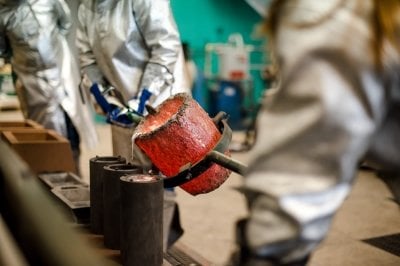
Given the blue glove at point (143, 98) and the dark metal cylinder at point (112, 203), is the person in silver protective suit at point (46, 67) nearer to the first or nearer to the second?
the blue glove at point (143, 98)

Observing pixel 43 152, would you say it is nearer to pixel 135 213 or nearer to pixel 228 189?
pixel 135 213

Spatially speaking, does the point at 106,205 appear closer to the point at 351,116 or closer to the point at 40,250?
the point at 40,250

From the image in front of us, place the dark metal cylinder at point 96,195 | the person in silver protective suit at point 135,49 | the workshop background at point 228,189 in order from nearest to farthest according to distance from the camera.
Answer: the dark metal cylinder at point 96,195, the workshop background at point 228,189, the person in silver protective suit at point 135,49

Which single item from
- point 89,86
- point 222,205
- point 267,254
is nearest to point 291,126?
point 267,254

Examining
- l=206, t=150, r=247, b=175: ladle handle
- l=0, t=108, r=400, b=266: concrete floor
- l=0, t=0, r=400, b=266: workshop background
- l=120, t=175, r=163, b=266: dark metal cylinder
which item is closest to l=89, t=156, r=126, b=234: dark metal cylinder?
l=0, t=0, r=400, b=266: workshop background

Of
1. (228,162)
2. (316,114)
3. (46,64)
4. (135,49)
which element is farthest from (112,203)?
(46,64)

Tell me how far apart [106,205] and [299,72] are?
99 centimetres

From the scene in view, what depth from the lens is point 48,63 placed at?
11.1 feet

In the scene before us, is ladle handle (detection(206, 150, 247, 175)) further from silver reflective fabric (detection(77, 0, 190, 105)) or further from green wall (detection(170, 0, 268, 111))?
green wall (detection(170, 0, 268, 111))

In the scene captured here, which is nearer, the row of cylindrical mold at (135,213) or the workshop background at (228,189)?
the row of cylindrical mold at (135,213)

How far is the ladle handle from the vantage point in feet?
4.59

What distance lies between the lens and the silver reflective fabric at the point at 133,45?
2.72 meters

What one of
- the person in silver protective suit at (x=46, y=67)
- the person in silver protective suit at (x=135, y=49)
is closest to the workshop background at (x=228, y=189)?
the person in silver protective suit at (x=46, y=67)

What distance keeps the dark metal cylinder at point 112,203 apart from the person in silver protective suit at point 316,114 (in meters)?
0.81
